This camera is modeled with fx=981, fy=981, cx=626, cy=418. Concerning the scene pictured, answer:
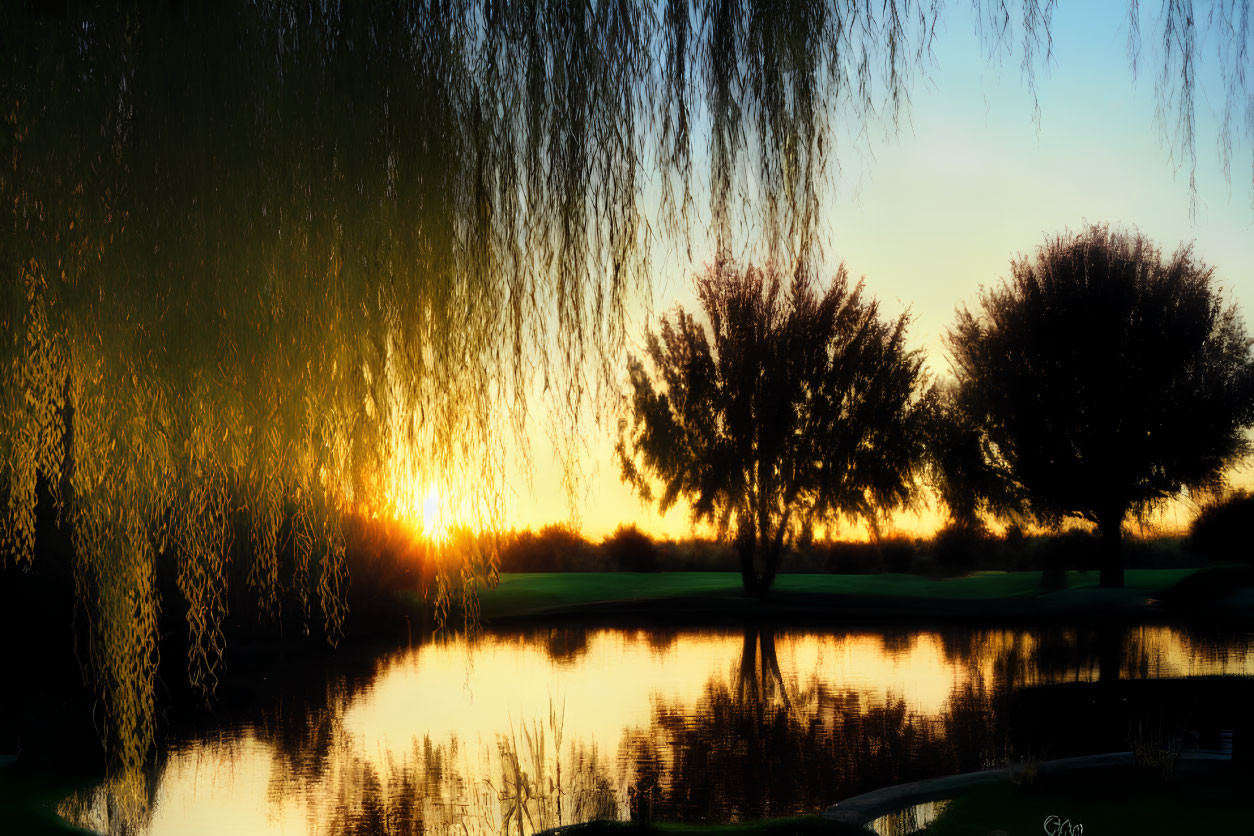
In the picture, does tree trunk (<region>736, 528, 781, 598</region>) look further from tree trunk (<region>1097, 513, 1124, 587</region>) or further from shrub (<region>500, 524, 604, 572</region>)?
shrub (<region>500, 524, 604, 572</region>)

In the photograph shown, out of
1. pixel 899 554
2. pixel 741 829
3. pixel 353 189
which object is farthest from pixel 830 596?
pixel 353 189

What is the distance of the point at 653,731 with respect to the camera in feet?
43.7

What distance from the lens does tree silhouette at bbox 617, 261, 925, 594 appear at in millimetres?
27344

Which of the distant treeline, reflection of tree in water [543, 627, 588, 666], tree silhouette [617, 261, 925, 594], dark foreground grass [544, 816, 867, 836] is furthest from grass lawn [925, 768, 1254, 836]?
the distant treeline

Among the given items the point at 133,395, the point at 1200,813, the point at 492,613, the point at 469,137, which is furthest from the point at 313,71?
the point at 492,613

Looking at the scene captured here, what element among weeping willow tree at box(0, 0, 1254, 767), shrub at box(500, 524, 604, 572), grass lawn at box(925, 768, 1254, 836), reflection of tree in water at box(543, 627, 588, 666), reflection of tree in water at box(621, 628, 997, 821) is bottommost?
reflection of tree in water at box(543, 627, 588, 666)

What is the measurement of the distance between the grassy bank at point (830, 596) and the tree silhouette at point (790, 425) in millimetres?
3102

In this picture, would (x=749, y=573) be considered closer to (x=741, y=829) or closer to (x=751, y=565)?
(x=751, y=565)

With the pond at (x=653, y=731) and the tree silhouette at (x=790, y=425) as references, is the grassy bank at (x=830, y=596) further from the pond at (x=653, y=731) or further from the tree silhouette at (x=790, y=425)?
the pond at (x=653, y=731)

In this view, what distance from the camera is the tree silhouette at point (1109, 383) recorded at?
87.5 feet

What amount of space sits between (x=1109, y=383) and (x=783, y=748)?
19246 mm

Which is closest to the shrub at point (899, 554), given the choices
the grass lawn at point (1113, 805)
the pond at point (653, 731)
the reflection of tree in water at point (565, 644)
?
the reflection of tree in water at point (565, 644)

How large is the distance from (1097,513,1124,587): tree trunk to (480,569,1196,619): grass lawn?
403 millimetres

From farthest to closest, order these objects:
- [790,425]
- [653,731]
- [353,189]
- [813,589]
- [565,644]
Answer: [813,589] → [790,425] → [565,644] → [653,731] → [353,189]
